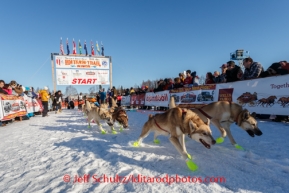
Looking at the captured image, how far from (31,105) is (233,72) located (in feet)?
46.1

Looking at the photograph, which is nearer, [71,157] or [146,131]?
[71,157]

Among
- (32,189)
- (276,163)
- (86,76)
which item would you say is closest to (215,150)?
(276,163)

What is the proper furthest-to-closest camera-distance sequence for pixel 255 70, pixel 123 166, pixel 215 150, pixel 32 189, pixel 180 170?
pixel 255 70
pixel 215 150
pixel 123 166
pixel 180 170
pixel 32 189

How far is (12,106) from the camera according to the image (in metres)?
9.66

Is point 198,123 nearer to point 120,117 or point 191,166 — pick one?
point 191,166

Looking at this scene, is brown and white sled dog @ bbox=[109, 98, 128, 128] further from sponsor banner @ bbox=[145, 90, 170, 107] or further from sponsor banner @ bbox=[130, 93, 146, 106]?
sponsor banner @ bbox=[130, 93, 146, 106]

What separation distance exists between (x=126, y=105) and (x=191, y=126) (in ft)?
62.7

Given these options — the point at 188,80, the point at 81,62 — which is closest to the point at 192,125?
the point at 188,80

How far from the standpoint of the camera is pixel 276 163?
296cm

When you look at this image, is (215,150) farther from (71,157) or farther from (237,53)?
(237,53)

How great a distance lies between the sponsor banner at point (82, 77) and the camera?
2298 centimetres

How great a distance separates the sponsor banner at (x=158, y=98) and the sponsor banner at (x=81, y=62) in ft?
38.2

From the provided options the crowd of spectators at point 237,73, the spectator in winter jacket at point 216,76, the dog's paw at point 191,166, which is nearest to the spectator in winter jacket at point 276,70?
the crowd of spectators at point 237,73

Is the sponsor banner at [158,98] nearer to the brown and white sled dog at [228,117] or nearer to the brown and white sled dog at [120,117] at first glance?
the brown and white sled dog at [120,117]
